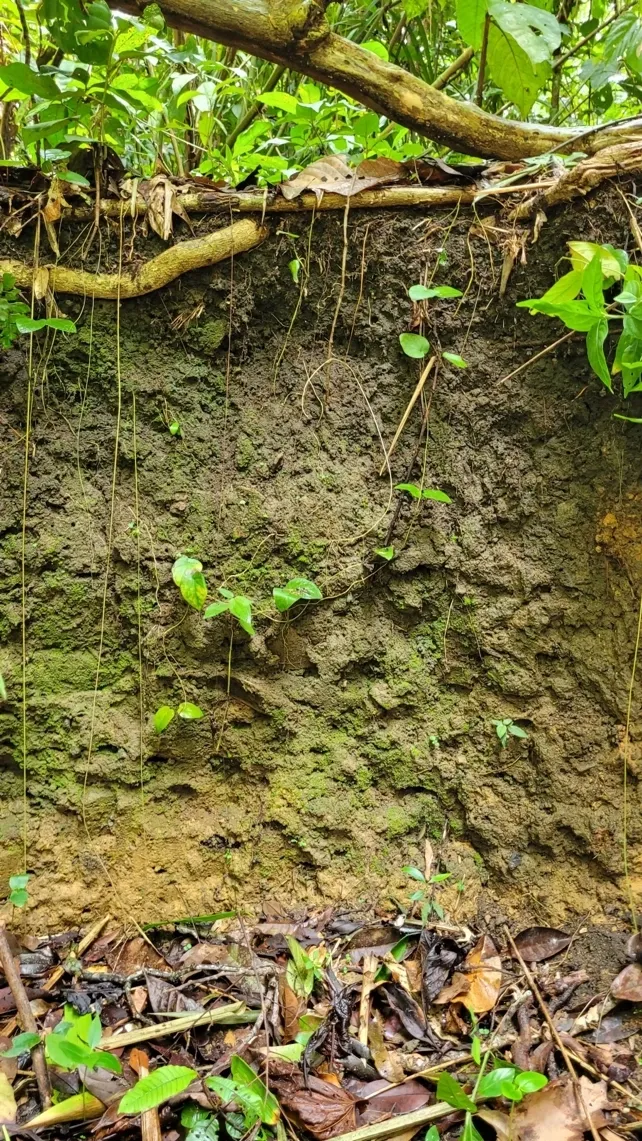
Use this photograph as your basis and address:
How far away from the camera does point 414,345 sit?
1.92 meters

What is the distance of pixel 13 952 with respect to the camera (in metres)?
1.72

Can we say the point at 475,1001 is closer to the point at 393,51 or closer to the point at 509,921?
the point at 509,921

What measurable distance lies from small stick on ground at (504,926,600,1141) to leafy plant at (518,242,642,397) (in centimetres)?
148

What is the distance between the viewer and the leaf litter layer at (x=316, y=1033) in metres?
1.36

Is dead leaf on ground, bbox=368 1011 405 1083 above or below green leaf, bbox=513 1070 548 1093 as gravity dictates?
below

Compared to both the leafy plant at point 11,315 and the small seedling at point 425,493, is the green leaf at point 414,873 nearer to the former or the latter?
the small seedling at point 425,493

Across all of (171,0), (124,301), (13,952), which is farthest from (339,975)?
(171,0)

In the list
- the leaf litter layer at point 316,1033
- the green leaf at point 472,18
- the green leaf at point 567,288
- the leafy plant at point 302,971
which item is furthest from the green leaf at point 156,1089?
the green leaf at point 472,18

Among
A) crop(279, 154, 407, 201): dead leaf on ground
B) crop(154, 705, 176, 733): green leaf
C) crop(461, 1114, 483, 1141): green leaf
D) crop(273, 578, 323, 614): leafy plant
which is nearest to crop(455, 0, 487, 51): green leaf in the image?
crop(279, 154, 407, 201): dead leaf on ground

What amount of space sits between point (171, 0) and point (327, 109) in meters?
0.61

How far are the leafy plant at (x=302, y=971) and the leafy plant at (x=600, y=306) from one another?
1.59 meters

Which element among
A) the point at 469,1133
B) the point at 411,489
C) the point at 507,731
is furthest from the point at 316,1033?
the point at 411,489

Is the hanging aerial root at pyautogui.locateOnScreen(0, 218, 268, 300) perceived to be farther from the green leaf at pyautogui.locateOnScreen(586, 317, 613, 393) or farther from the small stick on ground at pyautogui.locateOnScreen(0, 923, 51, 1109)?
the small stick on ground at pyautogui.locateOnScreen(0, 923, 51, 1109)

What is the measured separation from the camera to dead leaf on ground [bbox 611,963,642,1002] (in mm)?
1644
